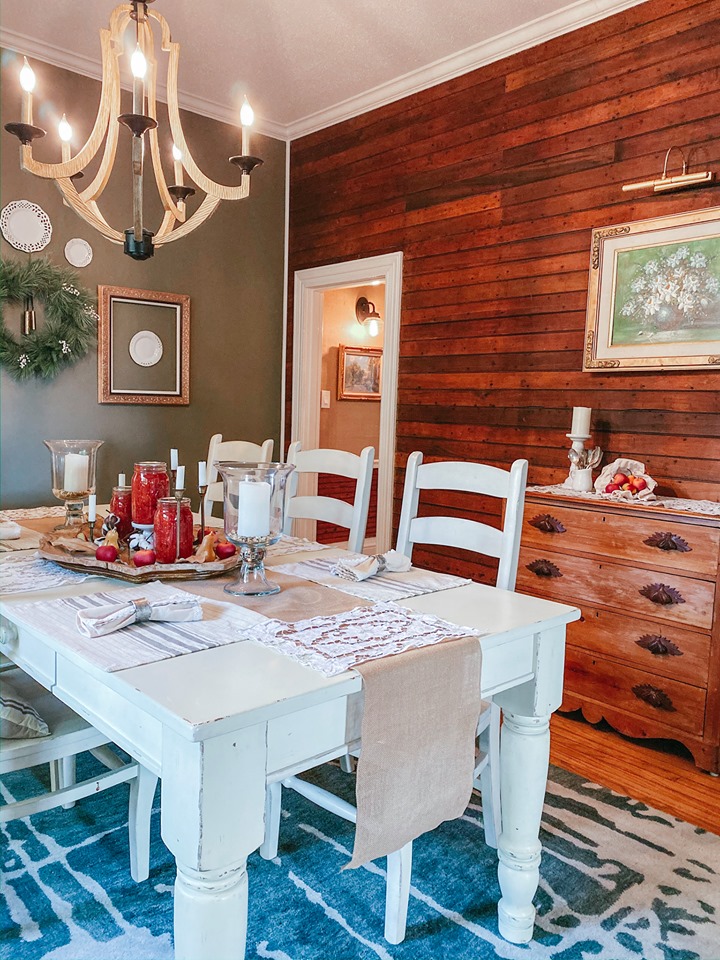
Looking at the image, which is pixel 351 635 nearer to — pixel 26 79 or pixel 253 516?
pixel 253 516

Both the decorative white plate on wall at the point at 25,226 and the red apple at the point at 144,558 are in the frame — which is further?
the decorative white plate on wall at the point at 25,226

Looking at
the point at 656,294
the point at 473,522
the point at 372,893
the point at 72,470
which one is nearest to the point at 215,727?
the point at 372,893

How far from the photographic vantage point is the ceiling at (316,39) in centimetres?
308

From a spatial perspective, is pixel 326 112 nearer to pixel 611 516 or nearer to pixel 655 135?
pixel 655 135

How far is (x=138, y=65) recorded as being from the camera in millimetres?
1845

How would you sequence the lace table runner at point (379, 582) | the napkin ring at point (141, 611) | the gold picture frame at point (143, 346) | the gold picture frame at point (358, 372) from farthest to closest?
1. the gold picture frame at point (358, 372)
2. the gold picture frame at point (143, 346)
3. the lace table runner at point (379, 582)
4. the napkin ring at point (141, 611)

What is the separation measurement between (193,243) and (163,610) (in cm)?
330

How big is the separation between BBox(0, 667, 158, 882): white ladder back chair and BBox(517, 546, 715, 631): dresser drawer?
1.67 metres

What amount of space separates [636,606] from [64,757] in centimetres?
188

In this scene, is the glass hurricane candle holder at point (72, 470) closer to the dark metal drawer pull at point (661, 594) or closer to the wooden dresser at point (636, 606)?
the wooden dresser at point (636, 606)

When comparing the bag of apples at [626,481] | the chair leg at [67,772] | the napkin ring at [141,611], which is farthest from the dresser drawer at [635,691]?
the napkin ring at [141,611]

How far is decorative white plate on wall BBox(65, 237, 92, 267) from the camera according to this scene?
12.0 feet

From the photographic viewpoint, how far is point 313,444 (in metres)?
4.68

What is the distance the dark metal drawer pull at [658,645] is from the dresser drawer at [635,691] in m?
0.09
